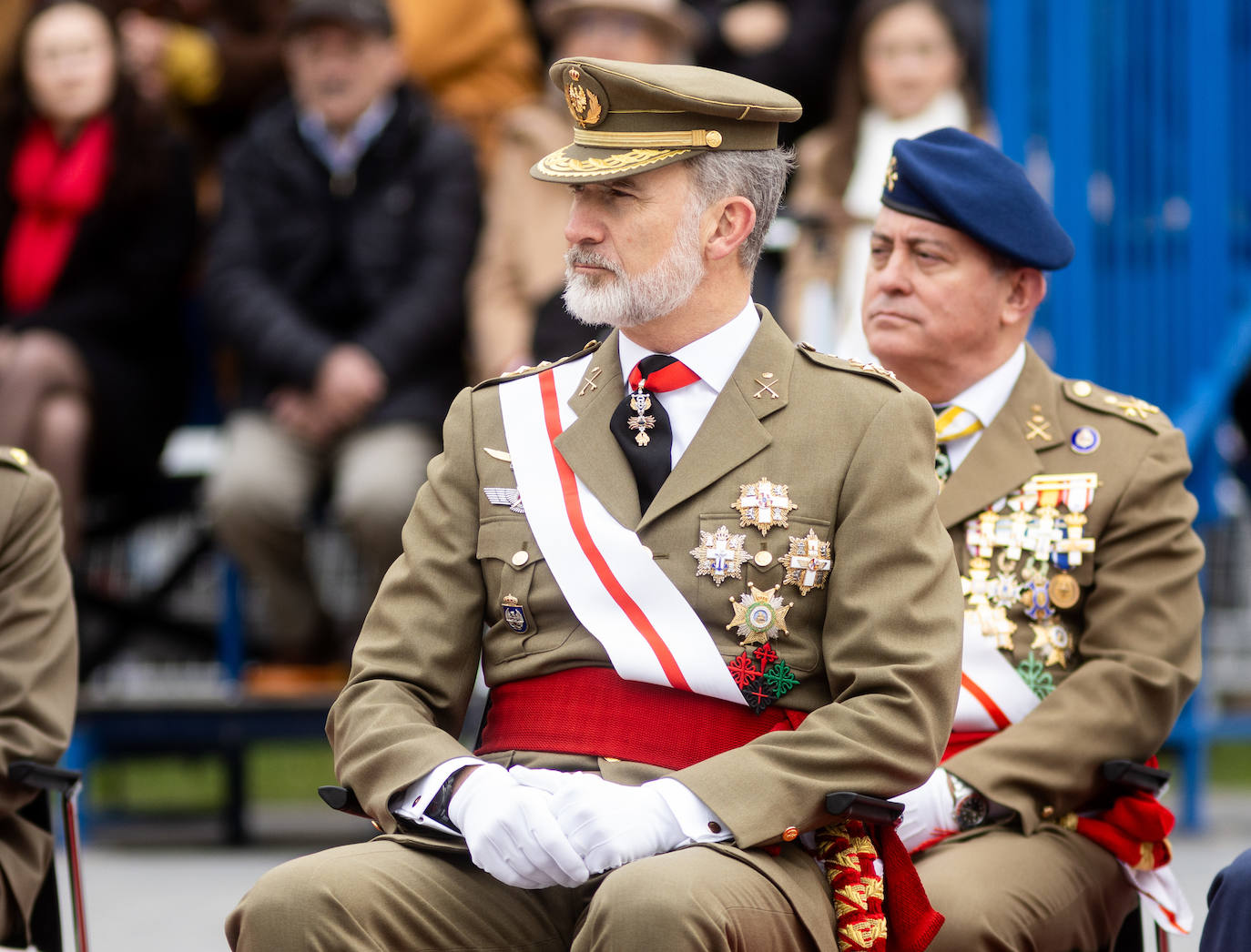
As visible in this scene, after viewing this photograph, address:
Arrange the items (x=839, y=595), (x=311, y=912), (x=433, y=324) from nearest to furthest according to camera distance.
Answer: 1. (x=311, y=912)
2. (x=839, y=595)
3. (x=433, y=324)

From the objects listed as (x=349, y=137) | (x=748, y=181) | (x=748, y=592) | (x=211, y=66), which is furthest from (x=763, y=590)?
(x=211, y=66)

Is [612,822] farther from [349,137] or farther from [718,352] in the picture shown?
[349,137]

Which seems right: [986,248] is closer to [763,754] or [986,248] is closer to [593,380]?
[593,380]

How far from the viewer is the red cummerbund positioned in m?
3.07

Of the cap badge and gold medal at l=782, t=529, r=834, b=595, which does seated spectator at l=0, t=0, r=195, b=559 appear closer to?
the cap badge

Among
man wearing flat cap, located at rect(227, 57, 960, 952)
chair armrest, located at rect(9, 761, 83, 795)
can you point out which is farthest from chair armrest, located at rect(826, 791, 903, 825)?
chair armrest, located at rect(9, 761, 83, 795)

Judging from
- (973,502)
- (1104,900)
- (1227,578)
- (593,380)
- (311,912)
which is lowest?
(1227,578)

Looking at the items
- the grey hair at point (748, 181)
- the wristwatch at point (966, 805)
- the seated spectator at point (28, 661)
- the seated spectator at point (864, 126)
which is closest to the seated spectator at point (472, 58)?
the seated spectator at point (864, 126)

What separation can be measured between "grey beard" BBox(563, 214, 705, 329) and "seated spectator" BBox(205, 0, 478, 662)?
2.88m

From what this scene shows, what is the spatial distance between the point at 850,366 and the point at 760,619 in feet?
1.58

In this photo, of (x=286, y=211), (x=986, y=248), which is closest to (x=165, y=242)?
(x=286, y=211)

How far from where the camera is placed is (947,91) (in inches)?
250

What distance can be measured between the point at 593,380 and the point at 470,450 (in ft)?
0.80

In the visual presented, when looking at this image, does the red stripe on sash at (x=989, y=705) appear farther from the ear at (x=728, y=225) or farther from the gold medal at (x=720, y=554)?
the ear at (x=728, y=225)
